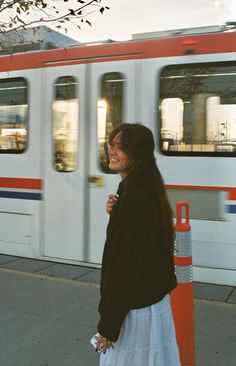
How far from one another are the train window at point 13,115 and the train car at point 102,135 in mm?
15

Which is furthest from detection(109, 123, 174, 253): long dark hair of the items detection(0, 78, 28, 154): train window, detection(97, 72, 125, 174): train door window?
detection(0, 78, 28, 154): train window

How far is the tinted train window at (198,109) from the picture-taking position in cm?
536

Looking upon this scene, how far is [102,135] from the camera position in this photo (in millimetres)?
6184

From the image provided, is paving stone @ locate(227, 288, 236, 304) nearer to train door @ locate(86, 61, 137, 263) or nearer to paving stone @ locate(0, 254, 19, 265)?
train door @ locate(86, 61, 137, 263)

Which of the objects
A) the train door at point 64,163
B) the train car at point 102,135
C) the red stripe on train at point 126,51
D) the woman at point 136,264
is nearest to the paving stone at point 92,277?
the train car at point 102,135

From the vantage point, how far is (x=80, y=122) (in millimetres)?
6320

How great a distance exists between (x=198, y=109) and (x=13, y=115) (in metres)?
2.75

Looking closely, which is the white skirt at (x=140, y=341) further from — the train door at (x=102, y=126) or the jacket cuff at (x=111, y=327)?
the train door at (x=102, y=126)

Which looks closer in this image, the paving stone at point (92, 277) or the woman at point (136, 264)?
the woman at point (136, 264)

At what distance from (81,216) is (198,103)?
6.73ft

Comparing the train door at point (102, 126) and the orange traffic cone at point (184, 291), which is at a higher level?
the train door at point (102, 126)

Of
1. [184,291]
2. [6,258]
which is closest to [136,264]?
[184,291]

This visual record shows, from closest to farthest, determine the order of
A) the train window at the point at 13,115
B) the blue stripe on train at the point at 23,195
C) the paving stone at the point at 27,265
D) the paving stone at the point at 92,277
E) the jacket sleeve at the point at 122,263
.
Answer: the jacket sleeve at the point at 122,263 < the paving stone at the point at 92,277 < the paving stone at the point at 27,265 < the blue stripe on train at the point at 23,195 < the train window at the point at 13,115

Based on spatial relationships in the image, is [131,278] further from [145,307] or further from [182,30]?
[182,30]
